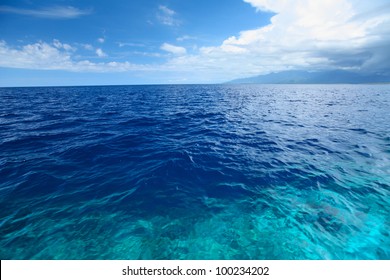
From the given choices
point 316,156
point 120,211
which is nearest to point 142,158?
point 120,211

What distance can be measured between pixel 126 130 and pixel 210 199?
14451 mm

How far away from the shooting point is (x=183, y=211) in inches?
303

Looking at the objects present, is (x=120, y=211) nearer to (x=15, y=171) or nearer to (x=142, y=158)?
(x=142, y=158)

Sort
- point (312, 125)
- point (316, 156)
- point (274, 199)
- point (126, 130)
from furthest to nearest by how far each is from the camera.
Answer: point (312, 125) → point (126, 130) → point (316, 156) → point (274, 199)

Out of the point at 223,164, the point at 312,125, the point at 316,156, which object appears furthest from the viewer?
the point at 312,125

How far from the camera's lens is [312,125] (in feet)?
72.6

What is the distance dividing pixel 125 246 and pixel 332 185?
402 inches

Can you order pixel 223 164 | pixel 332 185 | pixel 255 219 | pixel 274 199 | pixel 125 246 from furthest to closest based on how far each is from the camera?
pixel 223 164, pixel 332 185, pixel 274 199, pixel 255 219, pixel 125 246
